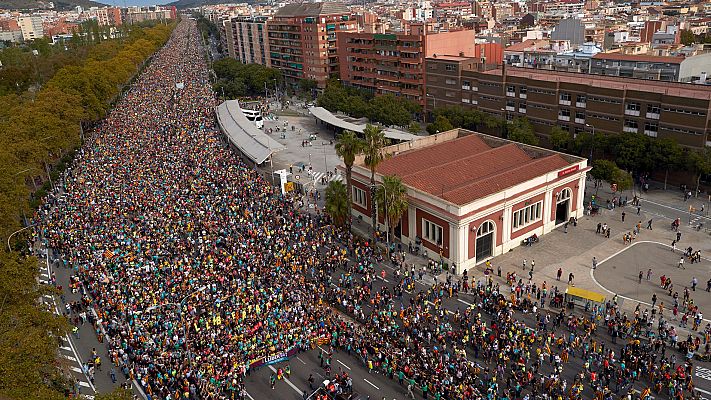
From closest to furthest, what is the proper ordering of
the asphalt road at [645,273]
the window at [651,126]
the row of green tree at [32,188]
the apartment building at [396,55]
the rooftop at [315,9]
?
the row of green tree at [32,188], the asphalt road at [645,273], the window at [651,126], the apartment building at [396,55], the rooftop at [315,9]

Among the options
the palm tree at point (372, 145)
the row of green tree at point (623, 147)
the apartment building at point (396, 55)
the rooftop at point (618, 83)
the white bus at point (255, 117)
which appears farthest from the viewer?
the white bus at point (255, 117)

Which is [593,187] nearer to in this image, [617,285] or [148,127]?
[617,285]

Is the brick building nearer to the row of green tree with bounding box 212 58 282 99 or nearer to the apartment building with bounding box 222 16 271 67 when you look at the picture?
the row of green tree with bounding box 212 58 282 99

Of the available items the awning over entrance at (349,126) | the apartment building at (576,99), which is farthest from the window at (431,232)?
the apartment building at (576,99)

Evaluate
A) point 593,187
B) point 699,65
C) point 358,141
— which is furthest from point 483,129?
point 358,141

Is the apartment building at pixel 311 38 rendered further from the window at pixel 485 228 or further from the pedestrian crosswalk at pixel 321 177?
the window at pixel 485 228

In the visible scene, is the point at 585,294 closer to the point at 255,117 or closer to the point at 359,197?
the point at 359,197

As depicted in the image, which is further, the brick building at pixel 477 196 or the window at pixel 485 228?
the window at pixel 485 228

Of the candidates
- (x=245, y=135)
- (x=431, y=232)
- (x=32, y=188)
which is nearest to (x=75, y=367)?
(x=431, y=232)
